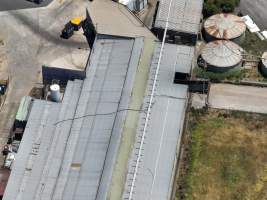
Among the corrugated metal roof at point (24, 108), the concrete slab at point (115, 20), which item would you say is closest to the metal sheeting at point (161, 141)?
the concrete slab at point (115, 20)

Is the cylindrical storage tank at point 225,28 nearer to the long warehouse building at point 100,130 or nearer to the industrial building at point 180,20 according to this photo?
the industrial building at point 180,20

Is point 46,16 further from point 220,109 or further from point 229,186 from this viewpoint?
point 229,186

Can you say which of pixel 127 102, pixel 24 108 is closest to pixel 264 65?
pixel 127 102

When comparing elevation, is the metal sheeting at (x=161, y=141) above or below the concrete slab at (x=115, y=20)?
below

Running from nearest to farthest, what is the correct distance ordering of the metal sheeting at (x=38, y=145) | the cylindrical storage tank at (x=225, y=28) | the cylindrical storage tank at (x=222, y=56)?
the metal sheeting at (x=38, y=145) → the cylindrical storage tank at (x=222, y=56) → the cylindrical storage tank at (x=225, y=28)

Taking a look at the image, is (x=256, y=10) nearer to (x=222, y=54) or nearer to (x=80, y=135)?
(x=222, y=54)

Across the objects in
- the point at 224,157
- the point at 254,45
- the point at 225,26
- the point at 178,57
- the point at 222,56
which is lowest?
Result: the point at 224,157
